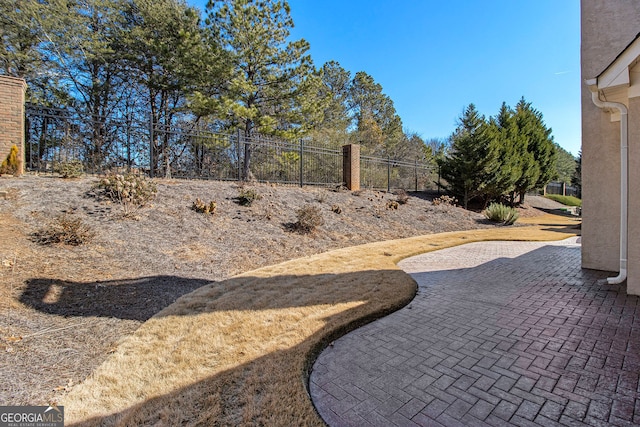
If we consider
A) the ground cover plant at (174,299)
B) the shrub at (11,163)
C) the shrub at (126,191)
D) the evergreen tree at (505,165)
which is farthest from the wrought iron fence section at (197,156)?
the evergreen tree at (505,165)

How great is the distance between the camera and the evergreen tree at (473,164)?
1620cm

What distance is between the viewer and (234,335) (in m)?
3.07

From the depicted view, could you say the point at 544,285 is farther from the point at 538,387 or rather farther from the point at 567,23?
the point at 567,23

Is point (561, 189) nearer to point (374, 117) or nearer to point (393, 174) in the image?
point (374, 117)

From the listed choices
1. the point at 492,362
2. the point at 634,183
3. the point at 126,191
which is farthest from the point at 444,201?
the point at 492,362

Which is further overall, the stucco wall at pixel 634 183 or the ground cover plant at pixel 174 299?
the stucco wall at pixel 634 183

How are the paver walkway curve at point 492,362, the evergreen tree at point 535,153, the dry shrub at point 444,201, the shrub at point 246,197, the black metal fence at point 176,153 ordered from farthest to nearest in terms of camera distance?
1. the evergreen tree at point 535,153
2. the dry shrub at point 444,201
3. the black metal fence at point 176,153
4. the shrub at point 246,197
5. the paver walkway curve at point 492,362

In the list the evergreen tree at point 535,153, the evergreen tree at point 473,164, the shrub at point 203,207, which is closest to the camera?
the shrub at point 203,207

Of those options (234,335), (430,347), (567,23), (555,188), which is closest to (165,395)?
(234,335)

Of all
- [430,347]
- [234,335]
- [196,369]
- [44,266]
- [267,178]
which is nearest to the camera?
[196,369]

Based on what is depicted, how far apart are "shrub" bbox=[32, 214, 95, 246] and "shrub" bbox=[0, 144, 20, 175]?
11.1 feet

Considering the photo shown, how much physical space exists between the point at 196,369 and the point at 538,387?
8.70ft

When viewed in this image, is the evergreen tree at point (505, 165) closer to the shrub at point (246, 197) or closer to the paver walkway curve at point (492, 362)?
the paver walkway curve at point (492, 362)

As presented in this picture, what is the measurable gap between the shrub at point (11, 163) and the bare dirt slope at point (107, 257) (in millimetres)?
603
